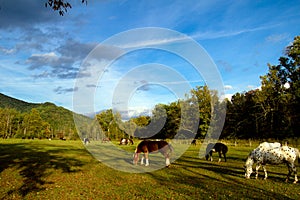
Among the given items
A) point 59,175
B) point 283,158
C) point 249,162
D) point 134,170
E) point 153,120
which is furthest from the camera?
point 153,120

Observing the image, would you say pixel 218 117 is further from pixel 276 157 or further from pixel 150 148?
pixel 276 157

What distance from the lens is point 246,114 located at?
6850 cm

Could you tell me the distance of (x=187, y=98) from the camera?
71312mm

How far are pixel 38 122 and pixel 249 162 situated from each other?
111 metres

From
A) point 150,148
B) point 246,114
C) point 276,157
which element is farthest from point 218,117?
point 276,157

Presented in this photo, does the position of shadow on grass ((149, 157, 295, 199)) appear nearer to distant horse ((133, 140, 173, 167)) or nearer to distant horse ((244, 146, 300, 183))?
distant horse ((244, 146, 300, 183))

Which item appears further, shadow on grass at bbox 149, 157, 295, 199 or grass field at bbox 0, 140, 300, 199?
grass field at bbox 0, 140, 300, 199

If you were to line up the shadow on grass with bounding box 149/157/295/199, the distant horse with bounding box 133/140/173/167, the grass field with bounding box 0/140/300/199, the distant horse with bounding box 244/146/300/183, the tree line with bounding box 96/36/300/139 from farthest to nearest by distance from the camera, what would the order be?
the tree line with bounding box 96/36/300/139 → the distant horse with bounding box 133/140/173/167 → the distant horse with bounding box 244/146/300/183 → the grass field with bounding box 0/140/300/199 → the shadow on grass with bounding box 149/157/295/199

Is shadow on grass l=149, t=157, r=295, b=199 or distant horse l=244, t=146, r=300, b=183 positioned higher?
distant horse l=244, t=146, r=300, b=183

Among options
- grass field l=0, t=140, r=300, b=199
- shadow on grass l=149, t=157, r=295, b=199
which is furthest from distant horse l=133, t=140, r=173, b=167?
shadow on grass l=149, t=157, r=295, b=199

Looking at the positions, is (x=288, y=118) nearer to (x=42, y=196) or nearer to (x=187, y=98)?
(x=187, y=98)

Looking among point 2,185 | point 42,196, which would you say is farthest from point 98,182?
point 2,185

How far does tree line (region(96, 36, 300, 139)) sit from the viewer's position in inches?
1799

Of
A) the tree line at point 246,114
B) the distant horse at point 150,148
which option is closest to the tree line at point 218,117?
the tree line at point 246,114
